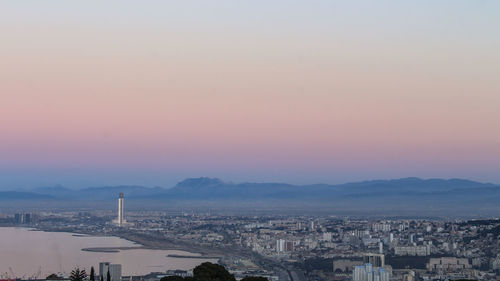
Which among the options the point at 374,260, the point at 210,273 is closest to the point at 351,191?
the point at 374,260

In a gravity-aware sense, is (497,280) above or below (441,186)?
below

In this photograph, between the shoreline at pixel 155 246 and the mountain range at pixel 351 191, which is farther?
the mountain range at pixel 351 191

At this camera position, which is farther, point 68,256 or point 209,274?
point 68,256

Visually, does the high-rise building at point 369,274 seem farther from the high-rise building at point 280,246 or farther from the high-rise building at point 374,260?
the high-rise building at point 280,246

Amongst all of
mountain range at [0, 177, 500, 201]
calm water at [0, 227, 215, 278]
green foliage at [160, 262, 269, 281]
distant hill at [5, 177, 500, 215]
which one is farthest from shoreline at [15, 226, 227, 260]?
mountain range at [0, 177, 500, 201]

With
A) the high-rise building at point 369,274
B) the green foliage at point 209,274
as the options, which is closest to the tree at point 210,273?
the green foliage at point 209,274

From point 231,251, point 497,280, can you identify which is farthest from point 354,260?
point 231,251

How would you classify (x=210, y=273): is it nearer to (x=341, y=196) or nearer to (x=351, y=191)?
(x=341, y=196)

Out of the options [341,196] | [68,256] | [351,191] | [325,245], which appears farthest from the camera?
[351,191]

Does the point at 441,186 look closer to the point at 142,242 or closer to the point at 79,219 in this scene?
the point at 79,219
